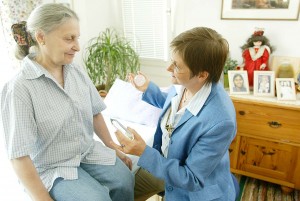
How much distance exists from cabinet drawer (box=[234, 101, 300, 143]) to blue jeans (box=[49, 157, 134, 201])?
1.09 metres

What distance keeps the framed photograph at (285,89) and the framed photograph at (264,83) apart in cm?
4

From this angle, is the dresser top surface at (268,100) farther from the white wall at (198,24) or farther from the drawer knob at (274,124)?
the white wall at (198,24)

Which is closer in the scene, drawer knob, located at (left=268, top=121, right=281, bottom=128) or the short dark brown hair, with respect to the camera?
the short dark brown hair

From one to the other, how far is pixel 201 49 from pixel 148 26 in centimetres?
176

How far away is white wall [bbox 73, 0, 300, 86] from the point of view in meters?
2.04

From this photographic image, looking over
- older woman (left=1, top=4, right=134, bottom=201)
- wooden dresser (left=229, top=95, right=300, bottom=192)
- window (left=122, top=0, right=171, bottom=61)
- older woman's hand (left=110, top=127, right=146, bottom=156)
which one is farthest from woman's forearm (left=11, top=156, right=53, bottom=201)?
window (left=122, top=0, right=171, bottom=61)

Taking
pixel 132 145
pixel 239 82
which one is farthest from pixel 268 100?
pixel 132 145

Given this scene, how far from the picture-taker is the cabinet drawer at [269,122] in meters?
1.78

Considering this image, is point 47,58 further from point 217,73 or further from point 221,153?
point 221,153

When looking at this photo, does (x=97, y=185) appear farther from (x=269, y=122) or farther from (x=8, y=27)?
(x=8, y=27)

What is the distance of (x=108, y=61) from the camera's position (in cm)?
241

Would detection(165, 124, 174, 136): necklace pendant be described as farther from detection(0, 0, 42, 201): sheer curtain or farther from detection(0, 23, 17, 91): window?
detection(0, 23, 17, 91): window

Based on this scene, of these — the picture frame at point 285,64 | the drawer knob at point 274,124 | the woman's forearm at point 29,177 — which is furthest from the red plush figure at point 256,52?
the woman's forearm at point 29,177

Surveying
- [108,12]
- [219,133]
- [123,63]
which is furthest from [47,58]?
[108,12]
